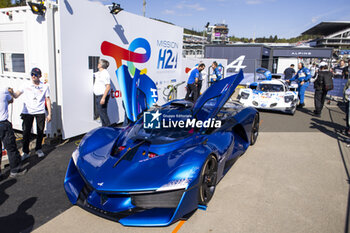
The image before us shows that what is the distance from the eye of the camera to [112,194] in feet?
9.12

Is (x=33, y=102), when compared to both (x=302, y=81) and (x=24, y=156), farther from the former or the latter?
(x=302, y=81)

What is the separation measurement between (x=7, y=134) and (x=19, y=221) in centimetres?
147

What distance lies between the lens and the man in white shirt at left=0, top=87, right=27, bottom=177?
383 cm

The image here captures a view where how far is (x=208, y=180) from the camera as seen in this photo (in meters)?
3.30

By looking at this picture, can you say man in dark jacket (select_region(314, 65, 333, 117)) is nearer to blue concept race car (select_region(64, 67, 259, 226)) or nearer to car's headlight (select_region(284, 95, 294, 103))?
car's headlight (select_region(284, 95, 294, 103))

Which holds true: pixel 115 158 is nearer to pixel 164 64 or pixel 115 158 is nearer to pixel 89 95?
pixel 89 95

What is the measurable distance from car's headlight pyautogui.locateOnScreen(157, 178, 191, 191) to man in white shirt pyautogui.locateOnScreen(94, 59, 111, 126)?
11.5 ft

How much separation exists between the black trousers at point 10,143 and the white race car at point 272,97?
24.1 ft

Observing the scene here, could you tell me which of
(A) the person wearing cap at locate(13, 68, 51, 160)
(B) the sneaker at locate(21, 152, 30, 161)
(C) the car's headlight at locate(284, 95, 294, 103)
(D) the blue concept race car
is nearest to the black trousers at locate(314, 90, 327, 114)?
(C) the car's headlight at locate(284, 95, 294, 103)

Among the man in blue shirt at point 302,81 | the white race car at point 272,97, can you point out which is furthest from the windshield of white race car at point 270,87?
the man in blue shirt at point 302,81

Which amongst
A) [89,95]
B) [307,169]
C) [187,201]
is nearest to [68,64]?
[89,95]

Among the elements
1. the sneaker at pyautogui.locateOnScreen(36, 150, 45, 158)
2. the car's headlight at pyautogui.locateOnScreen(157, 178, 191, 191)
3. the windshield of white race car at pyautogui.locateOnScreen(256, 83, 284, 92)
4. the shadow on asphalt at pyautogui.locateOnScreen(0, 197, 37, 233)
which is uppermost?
the windshield of white race car at pyautogui.locateOnScreen(256, 83, 284, 92)

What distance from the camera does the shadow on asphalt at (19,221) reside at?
2.83m

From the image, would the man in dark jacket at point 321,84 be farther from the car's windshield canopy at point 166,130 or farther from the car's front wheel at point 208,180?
the car's front wheel at point 208,180
